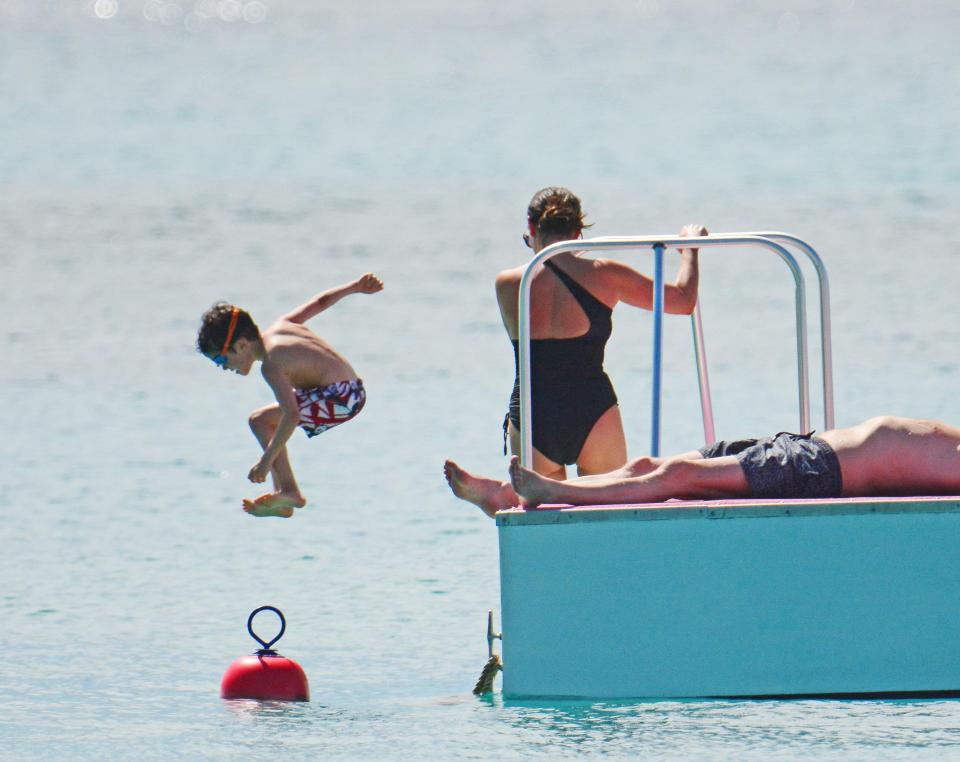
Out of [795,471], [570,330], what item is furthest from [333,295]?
[795,471]

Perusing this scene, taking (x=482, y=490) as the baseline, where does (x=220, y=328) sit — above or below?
above

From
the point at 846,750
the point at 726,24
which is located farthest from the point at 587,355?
the point at 726,24

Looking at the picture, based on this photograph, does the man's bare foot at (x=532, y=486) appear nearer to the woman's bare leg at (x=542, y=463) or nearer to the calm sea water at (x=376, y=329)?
the woman's bare leg at (x=542, y=463)

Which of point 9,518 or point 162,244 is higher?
point 162,244

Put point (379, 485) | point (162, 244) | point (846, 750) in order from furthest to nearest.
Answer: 1. point (162, 244)
2. point (379, 485)
3. point (846, 750)

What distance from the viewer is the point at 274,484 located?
710 centimetres

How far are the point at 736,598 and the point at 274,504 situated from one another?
1972mm

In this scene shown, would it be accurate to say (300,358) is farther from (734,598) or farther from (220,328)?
(734,598)

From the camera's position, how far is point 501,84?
40.5 m

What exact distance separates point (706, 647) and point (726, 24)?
50.9 metres

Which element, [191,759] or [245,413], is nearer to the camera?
[191,759]

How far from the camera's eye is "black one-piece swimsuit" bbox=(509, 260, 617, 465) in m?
6.59

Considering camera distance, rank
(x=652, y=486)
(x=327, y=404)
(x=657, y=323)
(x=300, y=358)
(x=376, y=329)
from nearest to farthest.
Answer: (x=652, y=486) < (x=657, y=323) < (x=300, y=358) < (x=327, y=404) < (x=376, y=329)

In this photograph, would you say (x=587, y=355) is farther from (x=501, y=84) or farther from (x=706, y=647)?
(x=501, y=84)
